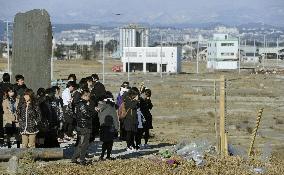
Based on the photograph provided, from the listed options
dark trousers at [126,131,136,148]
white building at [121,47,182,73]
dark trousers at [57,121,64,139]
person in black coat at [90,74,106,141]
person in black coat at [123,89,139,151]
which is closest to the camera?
person in black coat at [90,74,106,141]

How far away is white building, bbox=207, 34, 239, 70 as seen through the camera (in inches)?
4747

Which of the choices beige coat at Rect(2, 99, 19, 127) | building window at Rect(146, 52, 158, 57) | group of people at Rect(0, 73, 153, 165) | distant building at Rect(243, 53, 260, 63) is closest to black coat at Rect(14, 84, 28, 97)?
group of people at Rect(0, 73, 153, 165)

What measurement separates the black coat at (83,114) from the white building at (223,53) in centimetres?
10770

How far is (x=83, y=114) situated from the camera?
12023 millimetres

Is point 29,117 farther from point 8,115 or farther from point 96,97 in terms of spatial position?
point 96,97

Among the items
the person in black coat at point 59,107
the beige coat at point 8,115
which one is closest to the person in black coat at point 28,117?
the beige coat at point 8,115

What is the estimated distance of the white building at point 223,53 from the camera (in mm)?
120562

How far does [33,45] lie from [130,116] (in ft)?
10.2

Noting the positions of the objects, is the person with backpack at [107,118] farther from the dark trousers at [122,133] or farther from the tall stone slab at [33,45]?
the tall stone slab at [33,45]

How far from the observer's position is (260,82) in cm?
6284

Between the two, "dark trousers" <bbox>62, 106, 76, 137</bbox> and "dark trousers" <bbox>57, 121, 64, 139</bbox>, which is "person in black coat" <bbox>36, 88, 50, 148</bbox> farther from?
"dark trousers" <bbox>57, 121, 64, 139</bbox>

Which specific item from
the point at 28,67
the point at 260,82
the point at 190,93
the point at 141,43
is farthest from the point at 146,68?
the point at 28,67

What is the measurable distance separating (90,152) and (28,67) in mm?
2946

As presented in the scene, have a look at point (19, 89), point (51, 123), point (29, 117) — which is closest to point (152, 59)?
point (19, 89)
